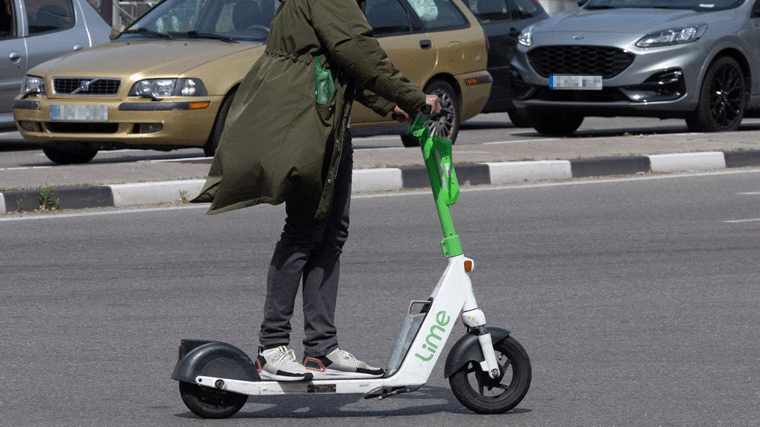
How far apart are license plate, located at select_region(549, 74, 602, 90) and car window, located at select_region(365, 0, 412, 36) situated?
1.69m

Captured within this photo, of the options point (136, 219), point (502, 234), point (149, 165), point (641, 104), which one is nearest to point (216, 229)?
point (136, 219)

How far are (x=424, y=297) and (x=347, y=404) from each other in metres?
2.00

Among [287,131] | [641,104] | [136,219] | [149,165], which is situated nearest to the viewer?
[287,131]

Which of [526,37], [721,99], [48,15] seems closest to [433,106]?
[48,15]

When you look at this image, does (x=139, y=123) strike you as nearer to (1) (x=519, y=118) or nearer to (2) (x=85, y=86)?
(2) (x=85, y=86)

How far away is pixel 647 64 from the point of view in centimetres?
1440

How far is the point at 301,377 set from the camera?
466 cm

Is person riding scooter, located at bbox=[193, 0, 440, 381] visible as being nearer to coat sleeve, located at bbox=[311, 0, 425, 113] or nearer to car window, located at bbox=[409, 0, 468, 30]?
coat sleeve, located at bbox=[311, 0, 425, 113]

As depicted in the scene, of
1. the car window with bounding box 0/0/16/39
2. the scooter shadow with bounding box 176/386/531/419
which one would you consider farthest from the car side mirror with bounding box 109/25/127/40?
the scooter shadow with bounding box 176/386/531/419

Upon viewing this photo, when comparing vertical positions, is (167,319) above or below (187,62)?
above

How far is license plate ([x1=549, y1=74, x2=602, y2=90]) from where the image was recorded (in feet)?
47.8

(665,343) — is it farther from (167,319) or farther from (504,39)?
(504,39)

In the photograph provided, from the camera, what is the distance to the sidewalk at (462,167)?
407 inches

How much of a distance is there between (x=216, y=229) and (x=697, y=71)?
22.1ft
